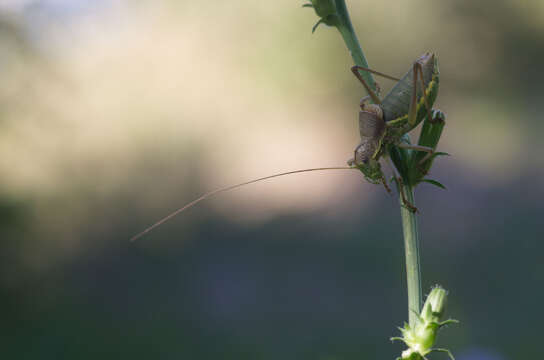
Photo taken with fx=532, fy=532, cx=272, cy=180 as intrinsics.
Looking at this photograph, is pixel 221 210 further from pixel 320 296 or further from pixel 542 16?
pixel 542 16

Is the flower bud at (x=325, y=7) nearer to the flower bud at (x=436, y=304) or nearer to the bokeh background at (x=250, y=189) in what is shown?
the flower bud at (x=436, y=304)

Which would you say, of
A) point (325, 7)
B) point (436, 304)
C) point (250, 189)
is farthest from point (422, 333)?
point (250, 189)

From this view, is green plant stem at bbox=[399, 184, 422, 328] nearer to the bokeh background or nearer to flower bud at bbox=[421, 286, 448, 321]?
flower bud at bbox=[421, 286, 448, 321]

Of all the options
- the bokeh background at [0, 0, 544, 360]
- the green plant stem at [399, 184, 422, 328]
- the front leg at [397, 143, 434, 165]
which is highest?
the bokeh background at [0, 0, 544, 360]

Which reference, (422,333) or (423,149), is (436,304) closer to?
(422,333)

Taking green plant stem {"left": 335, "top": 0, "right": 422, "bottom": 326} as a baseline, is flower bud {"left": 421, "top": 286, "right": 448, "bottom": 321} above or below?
below

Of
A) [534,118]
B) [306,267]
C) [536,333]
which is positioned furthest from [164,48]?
[536,333]

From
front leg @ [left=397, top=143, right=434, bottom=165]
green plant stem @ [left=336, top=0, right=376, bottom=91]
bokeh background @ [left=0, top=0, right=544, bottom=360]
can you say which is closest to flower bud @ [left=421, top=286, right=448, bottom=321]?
front leg @ [left=397, top=143, right=434, bottom=165]

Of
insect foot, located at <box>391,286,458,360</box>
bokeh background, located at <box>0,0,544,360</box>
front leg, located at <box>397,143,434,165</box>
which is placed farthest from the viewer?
bokeh background, located at <box>0,0,544,360</box>

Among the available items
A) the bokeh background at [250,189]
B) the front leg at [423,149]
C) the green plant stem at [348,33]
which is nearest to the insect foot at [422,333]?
the front leg at [423,149]
